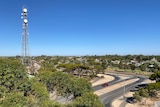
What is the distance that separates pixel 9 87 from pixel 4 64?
403 centimetres

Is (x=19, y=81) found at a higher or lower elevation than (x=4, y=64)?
lower

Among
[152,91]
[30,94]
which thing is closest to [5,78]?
[30,94]

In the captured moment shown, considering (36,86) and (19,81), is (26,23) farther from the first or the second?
(36,86)

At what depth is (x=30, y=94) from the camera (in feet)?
106

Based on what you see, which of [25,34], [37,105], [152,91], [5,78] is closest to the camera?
[37,105]

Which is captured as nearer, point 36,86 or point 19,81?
point 36,86

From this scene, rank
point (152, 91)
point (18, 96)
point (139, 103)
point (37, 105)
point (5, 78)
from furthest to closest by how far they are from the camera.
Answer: point (152, 91), point (139, 103), point (5, 78), point (37, 105), point (18, 96)

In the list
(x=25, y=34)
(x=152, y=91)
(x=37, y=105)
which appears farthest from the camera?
(x=25, y=34)

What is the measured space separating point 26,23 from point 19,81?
28286 millimetres

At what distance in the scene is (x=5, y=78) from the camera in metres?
35.6

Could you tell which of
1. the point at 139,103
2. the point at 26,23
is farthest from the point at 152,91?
the point at 26,23

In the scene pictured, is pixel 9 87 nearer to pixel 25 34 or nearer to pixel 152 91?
pixel 25 34

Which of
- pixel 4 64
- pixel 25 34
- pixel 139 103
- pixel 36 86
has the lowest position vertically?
pixel 139 103

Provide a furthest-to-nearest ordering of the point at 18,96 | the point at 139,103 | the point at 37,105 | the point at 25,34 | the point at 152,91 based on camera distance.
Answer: the point at 25,34, the point at 152,91, the point at 139,103, the point at 37,105, the point at 18,96
